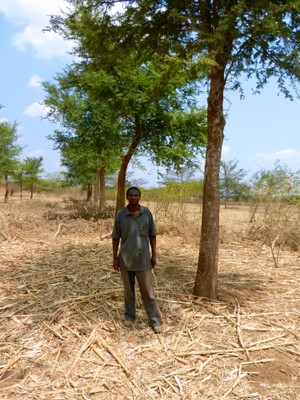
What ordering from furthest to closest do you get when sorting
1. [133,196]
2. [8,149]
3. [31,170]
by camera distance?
[31,170], [8,149], [133,196]

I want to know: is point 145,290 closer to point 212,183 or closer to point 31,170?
point 212,183

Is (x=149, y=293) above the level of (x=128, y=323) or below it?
above

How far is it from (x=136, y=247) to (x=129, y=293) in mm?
645

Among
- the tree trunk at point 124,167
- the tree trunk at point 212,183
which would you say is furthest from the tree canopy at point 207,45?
the tree trunk at point 124,167

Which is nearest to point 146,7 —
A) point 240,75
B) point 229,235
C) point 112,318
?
point 240,75

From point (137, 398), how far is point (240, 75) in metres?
4.76

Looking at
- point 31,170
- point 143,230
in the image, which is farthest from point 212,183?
point 31,170

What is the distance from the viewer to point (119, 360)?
145 inches

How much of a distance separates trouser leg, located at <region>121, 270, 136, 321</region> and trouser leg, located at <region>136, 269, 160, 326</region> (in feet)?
0.39

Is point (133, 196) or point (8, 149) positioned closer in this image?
point (133, 196)

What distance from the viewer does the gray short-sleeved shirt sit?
427 centimetres

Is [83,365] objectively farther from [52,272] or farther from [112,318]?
[52,272]

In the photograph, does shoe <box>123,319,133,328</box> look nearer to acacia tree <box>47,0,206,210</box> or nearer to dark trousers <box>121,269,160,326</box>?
dark trousers <box>121,269,160,326</box>

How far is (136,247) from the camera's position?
14.0ft
